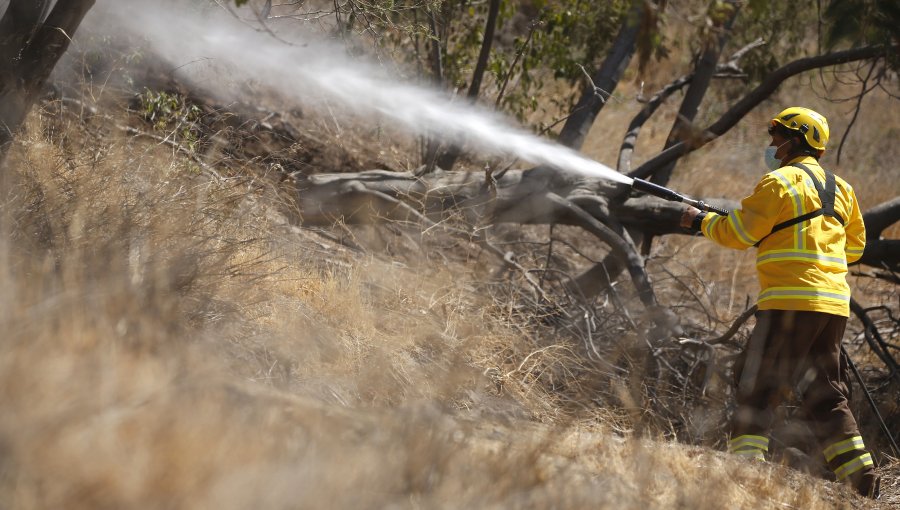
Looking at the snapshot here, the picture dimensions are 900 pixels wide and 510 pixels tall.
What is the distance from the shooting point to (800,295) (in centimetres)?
458

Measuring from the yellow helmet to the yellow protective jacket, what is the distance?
0.20 metres

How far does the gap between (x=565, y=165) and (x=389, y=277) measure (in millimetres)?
1564

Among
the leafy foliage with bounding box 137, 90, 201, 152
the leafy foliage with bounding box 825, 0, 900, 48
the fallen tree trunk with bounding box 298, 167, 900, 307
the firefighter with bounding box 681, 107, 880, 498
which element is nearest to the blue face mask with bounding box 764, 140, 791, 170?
the firefighter with bounding box 681, 107, 880, 498

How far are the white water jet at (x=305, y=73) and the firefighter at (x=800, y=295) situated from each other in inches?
49.4

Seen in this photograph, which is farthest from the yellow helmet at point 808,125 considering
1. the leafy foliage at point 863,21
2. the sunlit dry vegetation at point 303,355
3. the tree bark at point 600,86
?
the tree bark at point 600,86

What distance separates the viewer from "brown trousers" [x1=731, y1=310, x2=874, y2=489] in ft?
15.3

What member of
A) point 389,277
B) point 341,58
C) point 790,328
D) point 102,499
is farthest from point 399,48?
point 102,499

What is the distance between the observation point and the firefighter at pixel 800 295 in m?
4.59

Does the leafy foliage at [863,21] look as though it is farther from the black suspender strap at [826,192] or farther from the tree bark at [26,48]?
the tree bark at [26,48]

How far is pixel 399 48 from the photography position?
8016 mm

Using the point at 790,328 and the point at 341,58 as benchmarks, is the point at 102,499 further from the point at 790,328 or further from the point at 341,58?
the point at 341,58

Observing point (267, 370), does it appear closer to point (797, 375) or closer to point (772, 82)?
point (797, 375)

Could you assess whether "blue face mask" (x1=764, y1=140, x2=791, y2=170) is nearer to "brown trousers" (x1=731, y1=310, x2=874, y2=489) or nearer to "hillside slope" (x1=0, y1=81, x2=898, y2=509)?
"brown trousers" (x1=731, y1=310, x2=874, y2=489)

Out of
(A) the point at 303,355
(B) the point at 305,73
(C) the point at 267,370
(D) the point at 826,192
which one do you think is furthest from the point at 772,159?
(B) the point at 305,73
